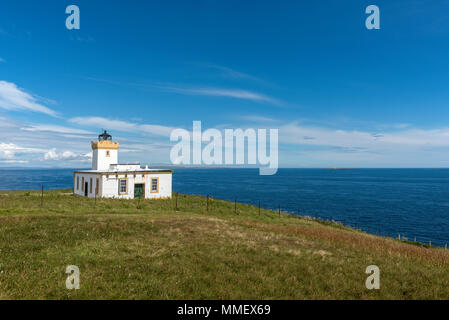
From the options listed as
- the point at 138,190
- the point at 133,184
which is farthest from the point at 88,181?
the point at 138,190

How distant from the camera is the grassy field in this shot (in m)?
7.93

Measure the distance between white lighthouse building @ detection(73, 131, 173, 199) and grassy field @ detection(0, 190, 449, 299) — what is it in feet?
53.2

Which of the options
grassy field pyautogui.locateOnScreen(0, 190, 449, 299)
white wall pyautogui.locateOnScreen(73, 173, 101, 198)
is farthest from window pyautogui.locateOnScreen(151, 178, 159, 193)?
grassy field pyautogui.locateOnScreen(0, 190, 449, 299)

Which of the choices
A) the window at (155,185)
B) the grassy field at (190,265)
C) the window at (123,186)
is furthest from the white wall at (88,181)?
the grassy field at (190,265)

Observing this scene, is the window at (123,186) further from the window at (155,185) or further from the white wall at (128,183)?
the window at (155,185)

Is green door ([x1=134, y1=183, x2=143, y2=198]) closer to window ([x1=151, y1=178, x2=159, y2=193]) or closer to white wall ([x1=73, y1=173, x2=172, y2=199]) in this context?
white wall ([x1=73, y1=173, x2=172, y2=199])

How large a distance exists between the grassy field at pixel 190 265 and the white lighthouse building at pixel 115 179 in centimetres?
1622

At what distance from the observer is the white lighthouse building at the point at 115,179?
110 ft

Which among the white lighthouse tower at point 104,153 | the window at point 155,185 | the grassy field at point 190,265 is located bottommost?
the grassy field at point 190,265

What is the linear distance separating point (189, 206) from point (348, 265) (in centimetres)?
2375

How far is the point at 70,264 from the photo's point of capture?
383 inches
